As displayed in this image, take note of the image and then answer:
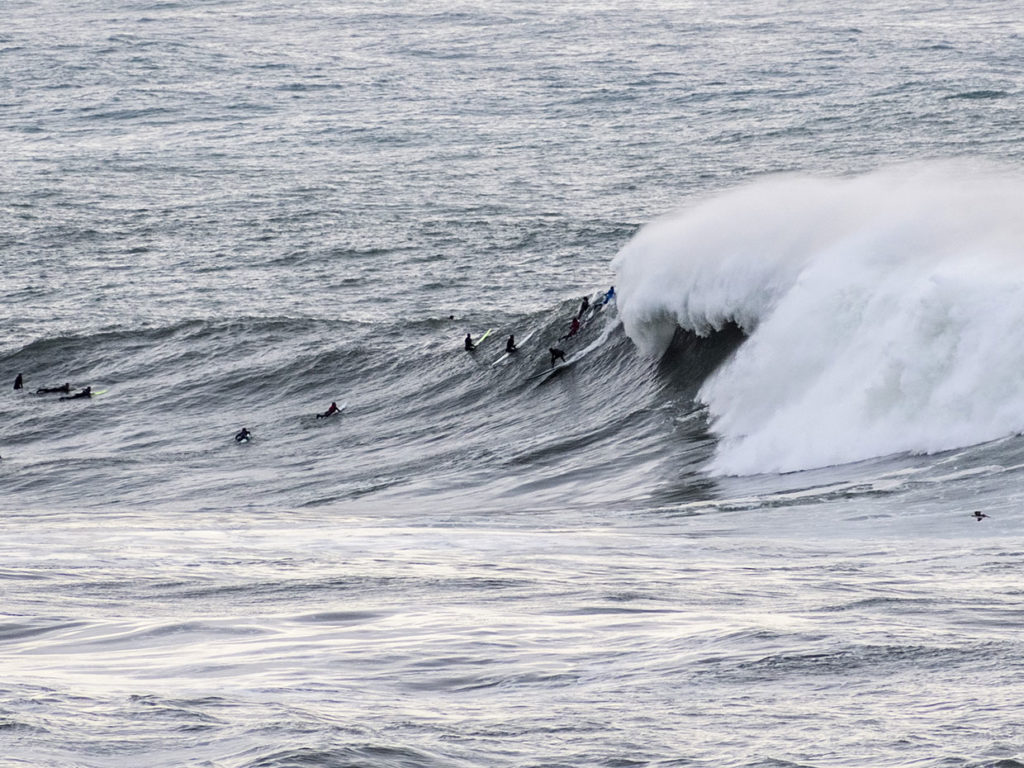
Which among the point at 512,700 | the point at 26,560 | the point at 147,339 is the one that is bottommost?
the point at 147,339

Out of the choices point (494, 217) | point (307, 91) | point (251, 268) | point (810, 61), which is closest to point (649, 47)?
point (810, 61)

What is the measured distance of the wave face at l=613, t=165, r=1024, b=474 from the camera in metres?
19.4

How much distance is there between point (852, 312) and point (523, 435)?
6.38m

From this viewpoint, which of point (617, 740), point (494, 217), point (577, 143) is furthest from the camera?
point (577, 143)

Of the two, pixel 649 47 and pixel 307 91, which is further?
pixel 649 47

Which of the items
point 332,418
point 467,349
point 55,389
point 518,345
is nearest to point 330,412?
point 332,418

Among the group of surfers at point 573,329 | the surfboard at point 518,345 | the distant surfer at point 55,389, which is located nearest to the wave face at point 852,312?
the group of surfers at point 573,329

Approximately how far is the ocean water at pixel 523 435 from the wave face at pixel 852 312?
6 cm

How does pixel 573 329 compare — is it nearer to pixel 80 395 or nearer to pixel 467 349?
pixel 467 349

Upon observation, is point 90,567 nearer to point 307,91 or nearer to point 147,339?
point 147,339

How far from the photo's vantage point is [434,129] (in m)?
62.7

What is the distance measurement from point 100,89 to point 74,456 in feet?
165

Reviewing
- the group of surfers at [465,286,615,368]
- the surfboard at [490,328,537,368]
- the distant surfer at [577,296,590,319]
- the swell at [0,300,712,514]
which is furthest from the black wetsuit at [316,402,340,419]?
the distant surfer at [577,296,590,319]

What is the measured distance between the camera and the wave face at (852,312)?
1944 cm
